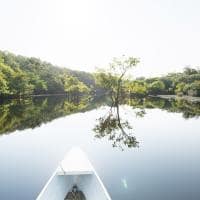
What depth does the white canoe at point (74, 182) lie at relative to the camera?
568 cm

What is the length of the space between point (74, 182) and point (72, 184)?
2.1 inches

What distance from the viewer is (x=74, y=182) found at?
643cm

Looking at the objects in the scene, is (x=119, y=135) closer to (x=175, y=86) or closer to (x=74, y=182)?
(x=74, y=182)

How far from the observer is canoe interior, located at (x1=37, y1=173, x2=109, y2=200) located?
5.59 metres

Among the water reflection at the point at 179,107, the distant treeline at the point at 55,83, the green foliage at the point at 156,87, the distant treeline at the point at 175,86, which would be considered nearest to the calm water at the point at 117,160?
the water reflection at the point at 179,107

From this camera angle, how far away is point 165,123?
2067 centimetres

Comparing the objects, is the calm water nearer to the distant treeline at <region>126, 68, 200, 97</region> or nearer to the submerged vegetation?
the submerged vegetation

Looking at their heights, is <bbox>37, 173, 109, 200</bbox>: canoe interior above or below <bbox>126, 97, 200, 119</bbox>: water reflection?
above

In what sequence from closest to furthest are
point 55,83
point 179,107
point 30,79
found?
point 179,107
point 30,79
point 55,83

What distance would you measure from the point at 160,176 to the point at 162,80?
76034 mm

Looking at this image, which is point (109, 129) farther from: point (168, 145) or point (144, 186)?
point (144, 186)

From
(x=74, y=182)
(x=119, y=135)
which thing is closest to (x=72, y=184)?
(x=74, y=182)

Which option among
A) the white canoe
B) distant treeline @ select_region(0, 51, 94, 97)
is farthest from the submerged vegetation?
the white canoe

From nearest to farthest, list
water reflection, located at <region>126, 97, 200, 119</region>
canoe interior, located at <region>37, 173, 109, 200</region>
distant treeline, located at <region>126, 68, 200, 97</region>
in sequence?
1. canoe interior, located at <region>37, 173, 109, 200</region>
2. water reflection, located at <region>126, 97, 200, 119</region>
3. distant treeline, located at <region>126, 68, 200, 97</region>
